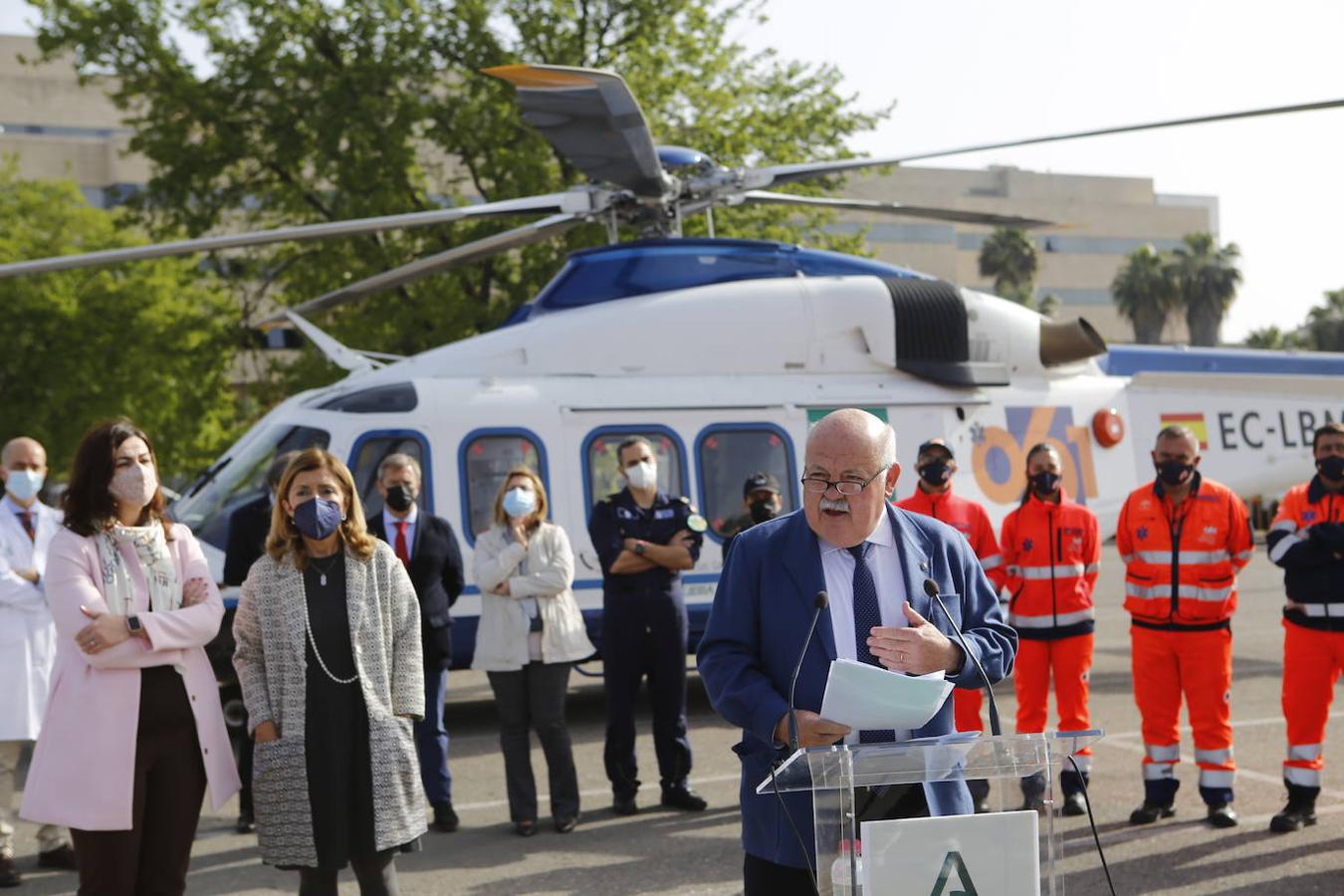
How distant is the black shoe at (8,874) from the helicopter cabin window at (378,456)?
3698 millimetres

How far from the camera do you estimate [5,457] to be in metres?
6.95

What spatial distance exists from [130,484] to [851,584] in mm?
2542

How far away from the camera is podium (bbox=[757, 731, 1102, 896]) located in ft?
9.59

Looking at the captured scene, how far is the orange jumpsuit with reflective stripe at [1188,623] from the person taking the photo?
22.3 ft

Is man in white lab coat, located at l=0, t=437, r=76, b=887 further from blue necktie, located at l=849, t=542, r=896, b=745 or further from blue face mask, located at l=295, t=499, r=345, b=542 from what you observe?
blue necktie, located at l=849, t=542, r=896, b=745

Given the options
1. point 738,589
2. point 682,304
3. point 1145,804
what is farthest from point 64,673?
point 682,304

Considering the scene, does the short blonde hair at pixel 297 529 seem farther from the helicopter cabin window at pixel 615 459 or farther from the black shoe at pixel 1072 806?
the helicopter cabin window at pixel 615 459

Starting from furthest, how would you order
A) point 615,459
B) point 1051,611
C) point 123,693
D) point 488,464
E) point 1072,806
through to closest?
point 615,459 → point 488,464 → point 1051,611 → point 1072,806 → point 123,693

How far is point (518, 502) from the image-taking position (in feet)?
24.2

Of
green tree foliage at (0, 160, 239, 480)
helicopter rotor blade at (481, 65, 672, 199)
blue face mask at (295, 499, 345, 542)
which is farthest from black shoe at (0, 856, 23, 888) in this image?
green tree foliage at (0, 160, 239, 480)

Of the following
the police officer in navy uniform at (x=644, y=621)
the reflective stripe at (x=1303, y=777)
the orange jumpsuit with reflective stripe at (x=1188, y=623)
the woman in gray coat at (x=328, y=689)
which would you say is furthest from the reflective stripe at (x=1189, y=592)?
the woman in gray coat at (x=328, y=689)

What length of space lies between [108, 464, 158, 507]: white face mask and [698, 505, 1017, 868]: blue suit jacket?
220cm

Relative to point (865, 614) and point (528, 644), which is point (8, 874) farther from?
point (865, 614)

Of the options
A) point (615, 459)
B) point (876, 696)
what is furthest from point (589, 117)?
point (876, 696)
